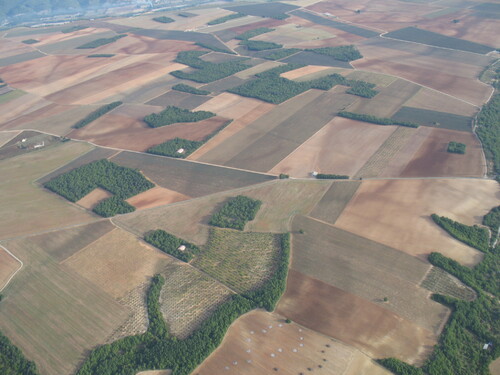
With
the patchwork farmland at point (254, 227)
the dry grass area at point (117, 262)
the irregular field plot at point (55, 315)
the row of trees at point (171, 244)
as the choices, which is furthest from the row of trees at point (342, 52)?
the irregular field plot at point (55, 315)

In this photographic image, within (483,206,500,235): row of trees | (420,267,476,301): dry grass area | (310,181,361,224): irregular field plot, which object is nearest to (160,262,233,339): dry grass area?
(310,181,361,224): irregular field plot

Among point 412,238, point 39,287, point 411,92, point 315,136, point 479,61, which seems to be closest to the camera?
point 39,287

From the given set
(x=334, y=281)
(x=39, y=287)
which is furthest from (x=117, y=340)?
(x=334, y=281)

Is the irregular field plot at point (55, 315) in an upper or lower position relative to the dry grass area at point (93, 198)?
lower

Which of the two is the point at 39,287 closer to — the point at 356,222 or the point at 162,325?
the point at 162,325

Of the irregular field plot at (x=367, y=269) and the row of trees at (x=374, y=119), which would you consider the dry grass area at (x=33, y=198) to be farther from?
the row of trees at (x=374, y=119)

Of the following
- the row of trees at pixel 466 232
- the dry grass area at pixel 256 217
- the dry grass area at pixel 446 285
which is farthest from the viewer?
the dry grass area at pixel 256 217

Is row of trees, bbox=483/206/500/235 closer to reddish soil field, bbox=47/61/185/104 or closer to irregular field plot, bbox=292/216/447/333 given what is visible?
irregular field plot, bbox=292/216/447/333

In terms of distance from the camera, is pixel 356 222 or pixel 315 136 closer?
pixel 356 222
